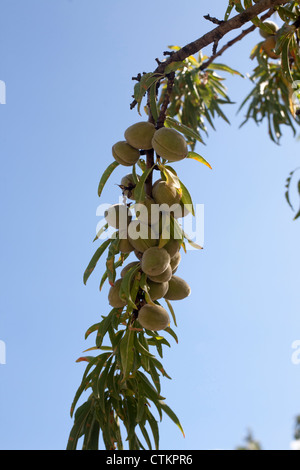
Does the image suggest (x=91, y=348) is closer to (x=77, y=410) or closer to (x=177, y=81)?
(x=77, y=410)

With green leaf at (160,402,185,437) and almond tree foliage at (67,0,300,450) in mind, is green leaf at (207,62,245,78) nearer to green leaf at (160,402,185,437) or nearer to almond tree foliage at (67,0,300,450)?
almond tree foliage at (67,0,300,450)

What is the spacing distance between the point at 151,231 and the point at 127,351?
0.33 metres

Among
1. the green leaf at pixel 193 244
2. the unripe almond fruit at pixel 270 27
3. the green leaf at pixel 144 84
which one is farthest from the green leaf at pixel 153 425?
the unripe almond fruit at pixel 270 27

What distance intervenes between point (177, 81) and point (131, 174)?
164cm

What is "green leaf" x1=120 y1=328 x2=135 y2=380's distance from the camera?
120 cm

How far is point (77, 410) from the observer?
5.01ft

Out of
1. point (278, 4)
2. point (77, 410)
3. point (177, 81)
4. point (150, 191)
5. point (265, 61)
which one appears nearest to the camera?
point (150, 191)

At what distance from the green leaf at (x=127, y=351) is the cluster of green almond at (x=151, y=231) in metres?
0.07

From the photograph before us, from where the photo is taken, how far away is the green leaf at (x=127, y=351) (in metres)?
1.20

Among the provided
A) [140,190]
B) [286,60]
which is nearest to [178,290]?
[140,190]

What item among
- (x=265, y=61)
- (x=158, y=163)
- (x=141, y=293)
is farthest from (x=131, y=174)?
(x=265, y=61)

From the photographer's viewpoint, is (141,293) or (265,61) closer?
(141,293)

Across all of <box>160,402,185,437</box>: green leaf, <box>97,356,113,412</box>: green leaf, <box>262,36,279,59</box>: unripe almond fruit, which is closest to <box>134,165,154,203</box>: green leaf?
<box>97,356,113,412</box>: green leaf

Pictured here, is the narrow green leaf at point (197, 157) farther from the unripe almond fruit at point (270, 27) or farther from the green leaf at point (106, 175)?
the unripe almond fruit at point (270, 27)
